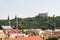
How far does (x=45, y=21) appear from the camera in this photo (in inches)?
4326

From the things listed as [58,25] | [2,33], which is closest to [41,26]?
[58,25]

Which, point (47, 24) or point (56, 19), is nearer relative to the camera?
point (47, 24)

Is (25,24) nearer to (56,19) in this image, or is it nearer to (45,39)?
(56,19)

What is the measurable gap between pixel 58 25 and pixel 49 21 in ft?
14.7

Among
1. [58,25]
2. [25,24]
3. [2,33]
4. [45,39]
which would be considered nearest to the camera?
[45,39]

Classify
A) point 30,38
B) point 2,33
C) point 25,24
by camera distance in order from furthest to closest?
1. point 25,24
2. point 2,33
3. point 30,38

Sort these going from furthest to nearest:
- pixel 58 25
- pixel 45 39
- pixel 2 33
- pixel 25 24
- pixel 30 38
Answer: pixel 58 25
pixel 25 24
pixel 2 33
pixel 45 39
pixel 30 38

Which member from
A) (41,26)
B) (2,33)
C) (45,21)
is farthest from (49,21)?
(2,33)

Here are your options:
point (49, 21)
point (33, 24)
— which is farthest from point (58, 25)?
point (33, 24)

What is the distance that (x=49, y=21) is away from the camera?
110m

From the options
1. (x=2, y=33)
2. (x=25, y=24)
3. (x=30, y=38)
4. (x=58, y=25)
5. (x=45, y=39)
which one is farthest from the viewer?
(x=58, y=25)

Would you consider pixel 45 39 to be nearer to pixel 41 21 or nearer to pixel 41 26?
pixel 41 26

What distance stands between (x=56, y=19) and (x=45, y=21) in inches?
336

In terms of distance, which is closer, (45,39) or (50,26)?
(45,39)
